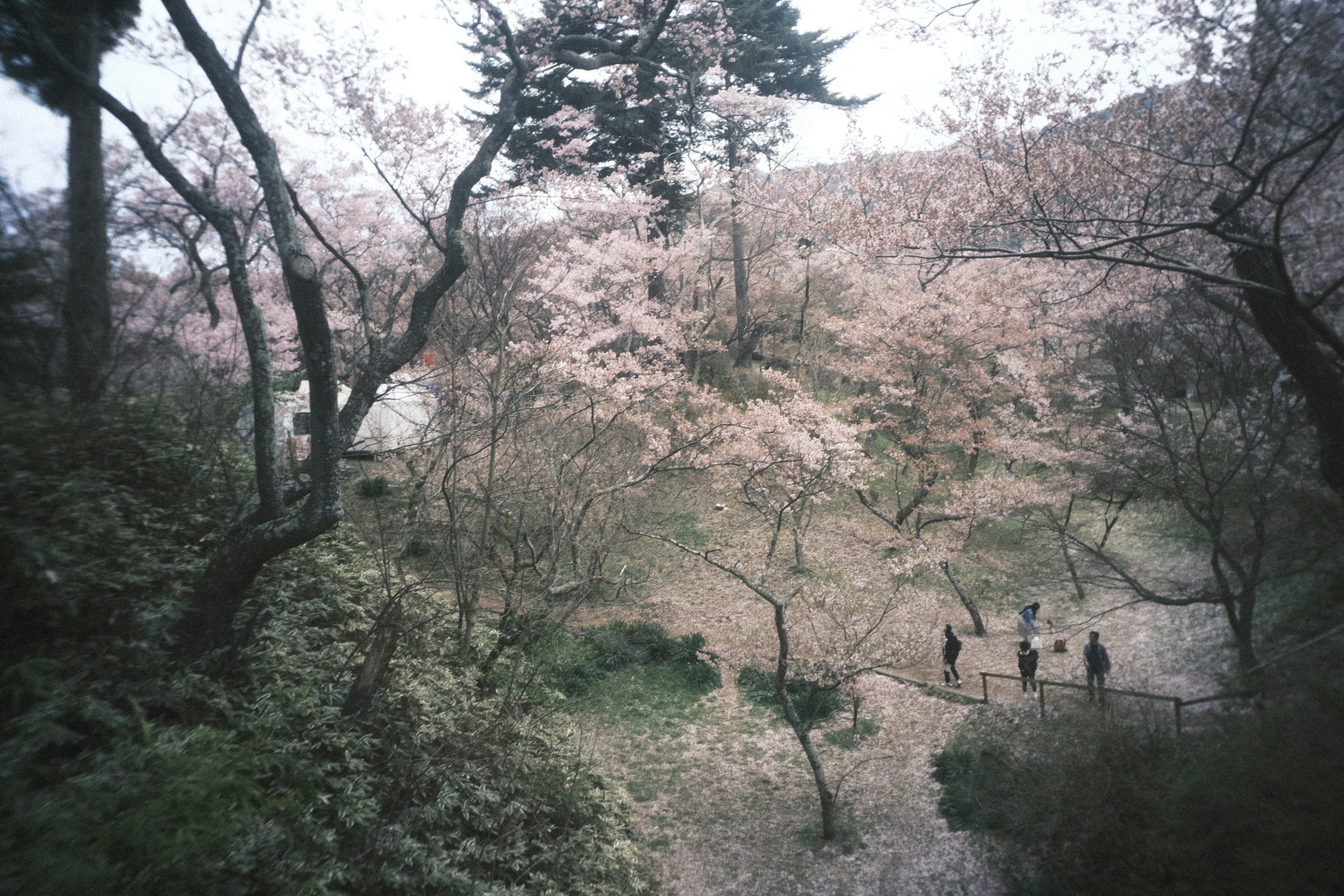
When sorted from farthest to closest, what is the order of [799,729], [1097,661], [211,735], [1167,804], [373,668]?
[1097,661]
[799,729]
[373,668]
[1167,804]
[211,735]

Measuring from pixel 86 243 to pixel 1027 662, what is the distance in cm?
1237

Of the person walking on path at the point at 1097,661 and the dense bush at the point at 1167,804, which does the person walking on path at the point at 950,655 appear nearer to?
the person walking on path at the point at 1097,661

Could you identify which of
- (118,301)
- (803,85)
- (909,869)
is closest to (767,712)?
(909,869)

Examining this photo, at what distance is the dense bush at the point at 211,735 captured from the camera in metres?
2.36

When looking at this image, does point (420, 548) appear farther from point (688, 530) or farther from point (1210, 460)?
point (1210, 460)

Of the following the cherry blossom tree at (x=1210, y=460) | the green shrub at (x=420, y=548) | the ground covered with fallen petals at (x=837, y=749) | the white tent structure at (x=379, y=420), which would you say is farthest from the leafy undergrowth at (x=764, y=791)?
the white tent structure at (x=379, y=420)

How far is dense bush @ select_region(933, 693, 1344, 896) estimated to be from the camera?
107 inches

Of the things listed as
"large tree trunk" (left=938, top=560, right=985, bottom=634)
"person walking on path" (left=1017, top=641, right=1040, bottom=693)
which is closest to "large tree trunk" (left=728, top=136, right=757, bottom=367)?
"large tree trunk" (left=938, top=560, right=985, bottom=634)

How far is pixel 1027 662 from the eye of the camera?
968 cm

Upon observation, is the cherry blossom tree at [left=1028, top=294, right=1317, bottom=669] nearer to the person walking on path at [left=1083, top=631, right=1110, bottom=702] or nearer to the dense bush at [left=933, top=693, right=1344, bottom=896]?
the person walking on path at [left=1083, top=631, right=1110, bottom=702]

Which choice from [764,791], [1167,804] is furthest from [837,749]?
[1167,804]

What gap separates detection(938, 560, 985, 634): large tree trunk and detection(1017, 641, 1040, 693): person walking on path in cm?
285

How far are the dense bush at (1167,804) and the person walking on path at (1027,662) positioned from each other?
2.23 m

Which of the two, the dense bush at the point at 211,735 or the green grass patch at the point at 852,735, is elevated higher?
the dense bush at the point at 211,735
